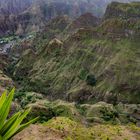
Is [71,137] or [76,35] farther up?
[71,137]

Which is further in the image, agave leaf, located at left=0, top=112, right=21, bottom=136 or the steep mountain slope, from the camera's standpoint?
the steep mountain slope

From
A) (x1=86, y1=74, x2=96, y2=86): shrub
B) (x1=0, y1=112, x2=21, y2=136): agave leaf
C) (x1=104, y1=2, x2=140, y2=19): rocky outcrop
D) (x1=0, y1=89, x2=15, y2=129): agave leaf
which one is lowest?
(x1=86, y1=74, x2=96, y2=86): shrub

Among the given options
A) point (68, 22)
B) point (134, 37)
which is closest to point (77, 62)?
point (134, 37)

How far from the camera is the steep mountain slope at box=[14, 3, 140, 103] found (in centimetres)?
8650

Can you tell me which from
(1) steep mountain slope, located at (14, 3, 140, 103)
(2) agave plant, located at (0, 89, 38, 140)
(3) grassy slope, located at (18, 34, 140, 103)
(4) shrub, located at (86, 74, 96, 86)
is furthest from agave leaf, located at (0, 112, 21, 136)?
(4) shrub, located at (86, 74, 96, 86)

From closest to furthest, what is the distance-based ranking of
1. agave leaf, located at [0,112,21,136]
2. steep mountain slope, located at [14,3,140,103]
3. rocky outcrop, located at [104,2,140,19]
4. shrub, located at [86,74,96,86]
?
1. agave leaf, located at [0,112,21,136]
2. steep mountain slope, located at [14,3,140,103]
3. shrub, located at [86,74,96,86]
4. rocky outcrop, located at [104,2,140,19]

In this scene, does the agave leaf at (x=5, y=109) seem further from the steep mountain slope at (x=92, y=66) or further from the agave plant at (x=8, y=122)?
the steep mountain slope at (x=92, y=66)

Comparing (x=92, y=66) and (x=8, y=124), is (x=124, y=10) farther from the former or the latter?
(x=8, y=124)

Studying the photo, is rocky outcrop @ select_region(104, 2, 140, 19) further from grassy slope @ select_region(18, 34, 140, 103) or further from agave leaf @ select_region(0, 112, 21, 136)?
agave leaf @ select_region(0, 112, 21, 136)

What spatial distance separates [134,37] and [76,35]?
19.6 meters

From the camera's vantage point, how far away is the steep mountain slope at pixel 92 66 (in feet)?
284

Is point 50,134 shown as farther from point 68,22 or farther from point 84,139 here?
point 68,22

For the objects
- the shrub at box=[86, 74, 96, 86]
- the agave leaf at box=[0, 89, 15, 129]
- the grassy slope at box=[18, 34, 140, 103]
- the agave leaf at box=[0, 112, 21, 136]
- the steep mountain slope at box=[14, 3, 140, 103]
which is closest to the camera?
the agave leaf at box=[0, 89, 15, 129]

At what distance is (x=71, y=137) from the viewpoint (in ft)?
55.5
